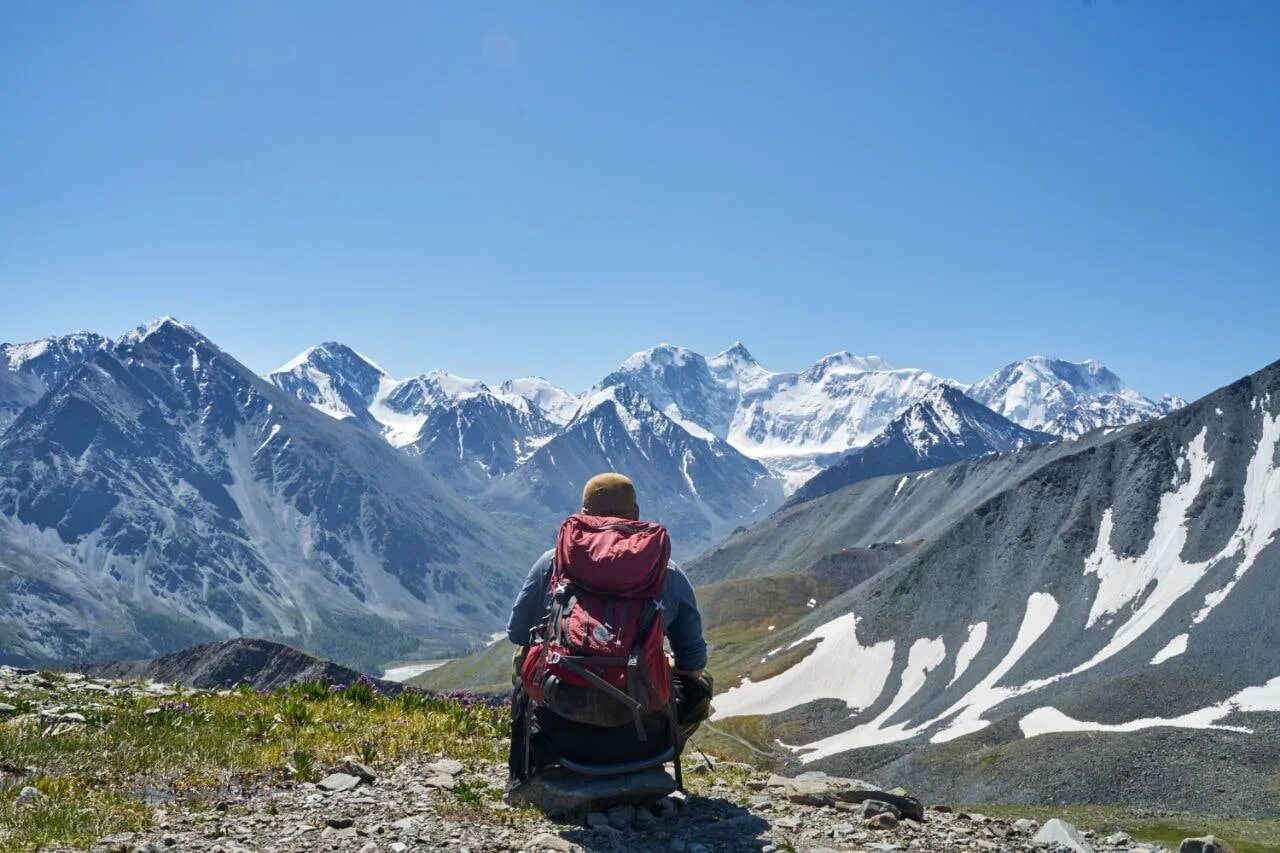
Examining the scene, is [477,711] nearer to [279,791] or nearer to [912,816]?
[279,791]

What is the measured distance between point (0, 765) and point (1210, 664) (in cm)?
11272

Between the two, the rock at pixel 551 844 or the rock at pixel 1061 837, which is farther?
the rock at pixel 1061 837

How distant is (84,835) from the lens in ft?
28.0

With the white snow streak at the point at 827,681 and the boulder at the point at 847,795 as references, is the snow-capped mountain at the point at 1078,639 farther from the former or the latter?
the boulder at the point at 847,795

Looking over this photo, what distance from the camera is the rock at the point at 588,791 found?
10.3 m

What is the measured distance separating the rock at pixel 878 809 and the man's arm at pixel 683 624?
2.88 m

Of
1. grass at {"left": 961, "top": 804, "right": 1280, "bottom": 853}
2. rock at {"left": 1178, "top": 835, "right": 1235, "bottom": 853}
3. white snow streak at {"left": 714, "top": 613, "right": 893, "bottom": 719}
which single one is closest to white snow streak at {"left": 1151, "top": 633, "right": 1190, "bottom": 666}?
white snow streak at {"left": 714, "top": 613, "right": 893, "bottom": 719}

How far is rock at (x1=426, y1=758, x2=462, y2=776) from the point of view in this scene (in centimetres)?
1237

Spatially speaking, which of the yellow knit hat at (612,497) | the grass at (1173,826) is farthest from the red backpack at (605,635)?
the grass at (1173,826)

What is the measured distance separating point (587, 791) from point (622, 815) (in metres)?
0.48

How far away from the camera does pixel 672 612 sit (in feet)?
35.3

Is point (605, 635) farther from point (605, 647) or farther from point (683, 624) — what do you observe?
point (683, 624)

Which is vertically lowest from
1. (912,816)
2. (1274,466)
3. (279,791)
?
(912,816)

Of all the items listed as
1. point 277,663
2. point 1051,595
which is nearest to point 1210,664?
point 1051,595
